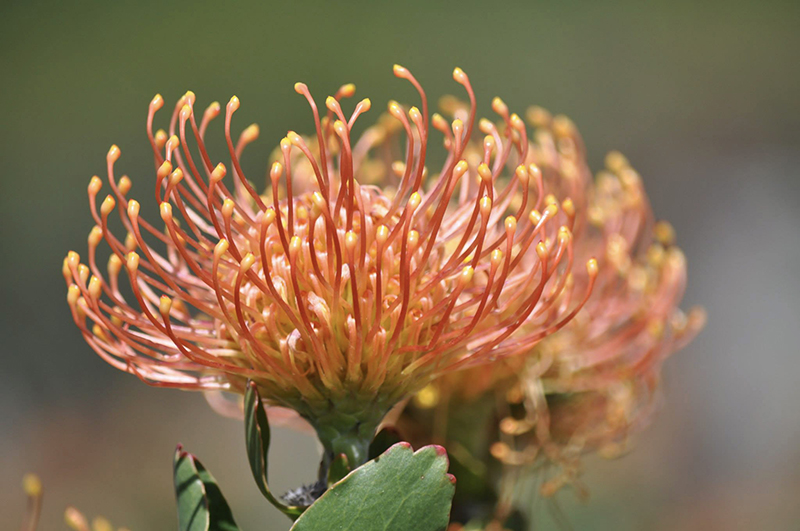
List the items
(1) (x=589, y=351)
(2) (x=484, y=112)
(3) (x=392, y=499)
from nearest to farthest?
(3) (x=392, y=499)
(1) (x=589, y=351)
(2) (x=484, y=112)

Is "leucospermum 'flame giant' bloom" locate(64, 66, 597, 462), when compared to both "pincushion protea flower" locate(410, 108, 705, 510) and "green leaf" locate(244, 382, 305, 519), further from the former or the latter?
"pincushion protea flower" locate(410, 108, 705, 510)

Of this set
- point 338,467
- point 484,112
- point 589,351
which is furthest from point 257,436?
point 484,112

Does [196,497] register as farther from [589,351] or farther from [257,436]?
[589,351]

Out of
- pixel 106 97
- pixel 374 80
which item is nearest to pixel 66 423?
pixel 106 97

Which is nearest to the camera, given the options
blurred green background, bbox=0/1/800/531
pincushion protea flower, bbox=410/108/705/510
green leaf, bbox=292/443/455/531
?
green leaf, bbox=292/443/455/531

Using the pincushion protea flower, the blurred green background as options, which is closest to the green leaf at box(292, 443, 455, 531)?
the pincushion protea flower

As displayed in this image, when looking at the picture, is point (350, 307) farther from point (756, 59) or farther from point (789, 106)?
point (756, 59)
